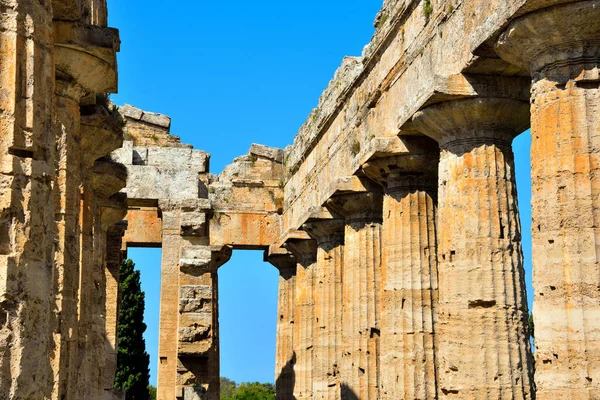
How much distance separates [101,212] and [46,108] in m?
12.4

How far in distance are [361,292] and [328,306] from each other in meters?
3.44

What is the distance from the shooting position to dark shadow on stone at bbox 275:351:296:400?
29.1 m

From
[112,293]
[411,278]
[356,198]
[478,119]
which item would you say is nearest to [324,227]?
[356,198]

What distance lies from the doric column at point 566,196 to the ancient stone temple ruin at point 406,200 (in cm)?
2

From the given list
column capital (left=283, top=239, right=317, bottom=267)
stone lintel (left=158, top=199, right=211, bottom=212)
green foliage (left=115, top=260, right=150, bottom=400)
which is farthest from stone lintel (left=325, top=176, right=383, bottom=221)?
green foliage (left=115, top=260, right=150, bottom=400)

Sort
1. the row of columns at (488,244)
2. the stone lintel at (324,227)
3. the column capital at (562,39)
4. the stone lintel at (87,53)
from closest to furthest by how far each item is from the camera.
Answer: the stone lintel at (87,53) → the row of columns at (488,244) → the column capital at (562,39) → the stone lintel at (324,227)

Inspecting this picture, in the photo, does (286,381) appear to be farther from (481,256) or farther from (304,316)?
(481,256)

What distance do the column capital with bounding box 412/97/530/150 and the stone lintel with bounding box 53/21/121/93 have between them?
4.81 meters

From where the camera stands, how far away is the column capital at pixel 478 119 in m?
13.7

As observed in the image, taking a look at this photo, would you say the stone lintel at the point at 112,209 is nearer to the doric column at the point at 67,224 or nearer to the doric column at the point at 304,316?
the doric column at the point at 67,224

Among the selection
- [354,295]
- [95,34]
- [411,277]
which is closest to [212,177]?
[354,295]

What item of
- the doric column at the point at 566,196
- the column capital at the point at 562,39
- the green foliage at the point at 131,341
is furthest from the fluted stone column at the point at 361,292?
the green foliage at the point at 131,341

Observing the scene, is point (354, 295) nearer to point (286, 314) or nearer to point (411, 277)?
point (411, 277)

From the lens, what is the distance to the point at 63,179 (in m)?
11.5
